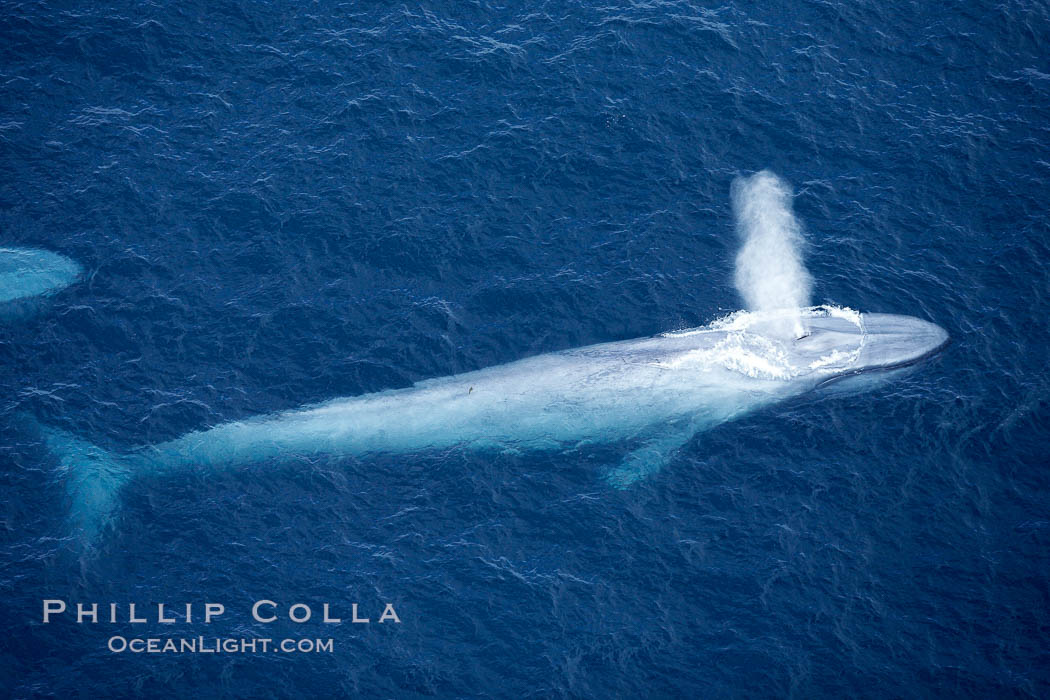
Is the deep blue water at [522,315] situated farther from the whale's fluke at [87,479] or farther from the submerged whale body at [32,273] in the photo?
the submerged whale body at [32,273]

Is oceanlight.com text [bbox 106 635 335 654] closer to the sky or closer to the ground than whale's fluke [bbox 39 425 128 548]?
closer to the ground

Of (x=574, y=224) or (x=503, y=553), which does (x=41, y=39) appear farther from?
(x=503, y=553)

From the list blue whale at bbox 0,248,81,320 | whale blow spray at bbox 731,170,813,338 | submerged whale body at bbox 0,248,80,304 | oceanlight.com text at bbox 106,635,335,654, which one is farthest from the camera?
whale blow spray at bbox 731,170,813,338

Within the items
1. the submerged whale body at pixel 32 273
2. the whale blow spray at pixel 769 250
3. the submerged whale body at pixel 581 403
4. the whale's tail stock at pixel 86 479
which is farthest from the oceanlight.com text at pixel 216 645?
the whale blow spray at pixel 769 250

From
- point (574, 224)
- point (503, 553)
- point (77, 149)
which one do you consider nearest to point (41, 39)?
point (77, 149)

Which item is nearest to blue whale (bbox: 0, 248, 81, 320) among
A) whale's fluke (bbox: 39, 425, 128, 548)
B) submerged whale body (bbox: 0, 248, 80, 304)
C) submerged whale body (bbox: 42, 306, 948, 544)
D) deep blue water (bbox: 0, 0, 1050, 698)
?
submerged whale body (bbox: 0, 248, 80, 304)

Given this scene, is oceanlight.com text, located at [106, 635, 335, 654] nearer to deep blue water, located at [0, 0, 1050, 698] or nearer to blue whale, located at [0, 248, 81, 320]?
deep blue water, located at [0, 0, 1050, 698]

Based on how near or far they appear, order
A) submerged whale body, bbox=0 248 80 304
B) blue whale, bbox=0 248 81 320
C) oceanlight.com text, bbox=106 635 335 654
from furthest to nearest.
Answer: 1. submerged whale body, bbox=0 248 80 304
2. blue whale, bbox=0 248 81 320
3. oceanlight.com text, bbox=106 635 335 654
